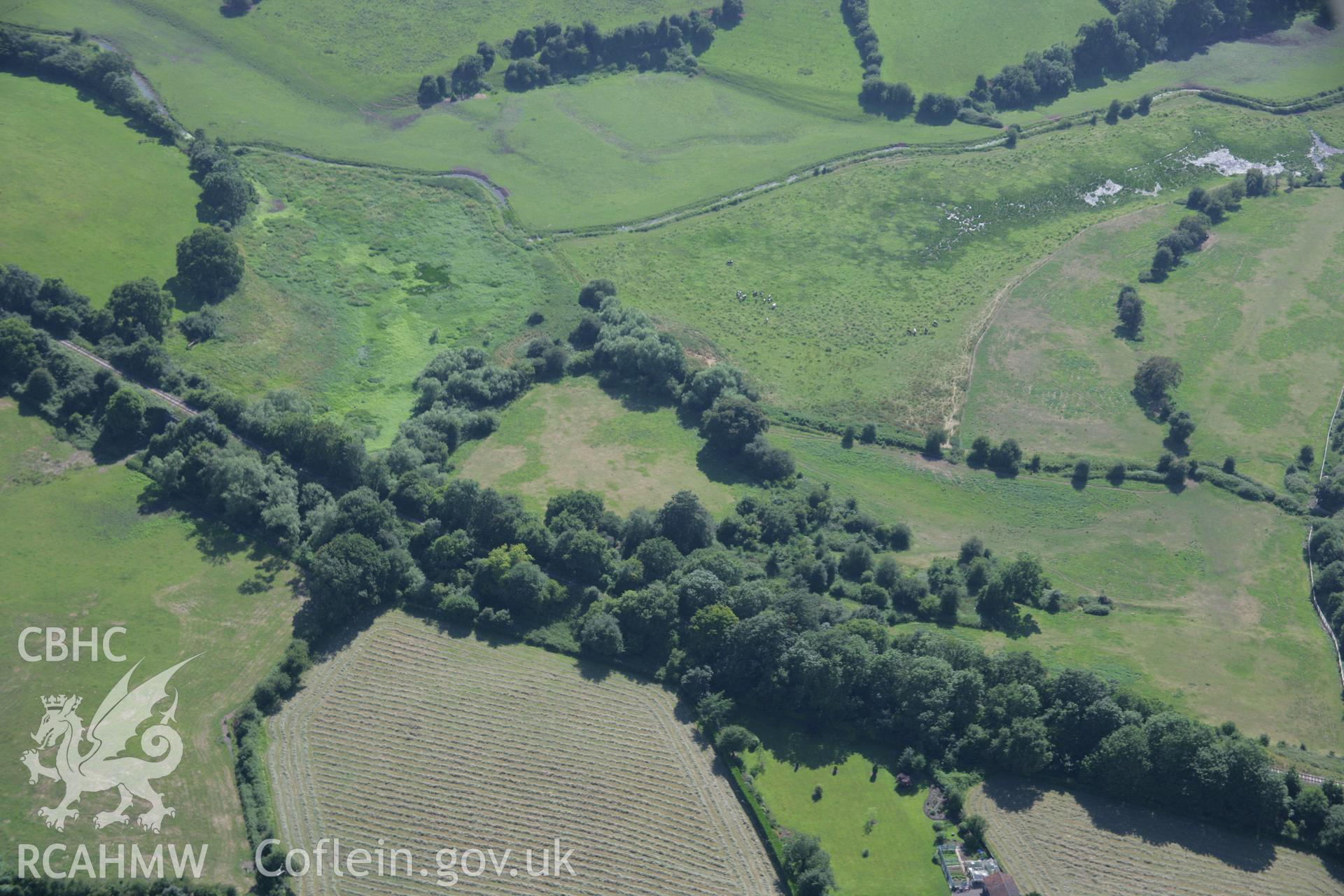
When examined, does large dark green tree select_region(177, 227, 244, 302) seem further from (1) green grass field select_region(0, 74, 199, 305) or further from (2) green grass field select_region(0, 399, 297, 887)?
(2) green grass field select_region(0, 399, 297, 887)

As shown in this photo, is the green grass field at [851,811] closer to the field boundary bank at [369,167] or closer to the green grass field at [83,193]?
the green grass field at [83,193]

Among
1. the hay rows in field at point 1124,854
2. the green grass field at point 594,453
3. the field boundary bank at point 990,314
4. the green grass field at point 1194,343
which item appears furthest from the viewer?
the field boundary bank at point 990,314

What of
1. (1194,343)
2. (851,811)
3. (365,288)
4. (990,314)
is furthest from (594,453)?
(1194,343)

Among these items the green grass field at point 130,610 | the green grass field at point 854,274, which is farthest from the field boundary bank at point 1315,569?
the green grass field at point 130,610

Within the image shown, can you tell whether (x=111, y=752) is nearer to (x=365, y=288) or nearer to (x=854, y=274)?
(x=365, y=288)

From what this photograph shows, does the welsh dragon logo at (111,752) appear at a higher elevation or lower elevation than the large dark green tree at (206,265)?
lower

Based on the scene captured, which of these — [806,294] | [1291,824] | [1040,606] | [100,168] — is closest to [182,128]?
[100,168]

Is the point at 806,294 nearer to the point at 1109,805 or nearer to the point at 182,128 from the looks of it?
the point at 1109,805
